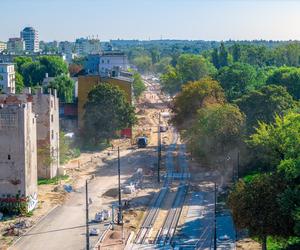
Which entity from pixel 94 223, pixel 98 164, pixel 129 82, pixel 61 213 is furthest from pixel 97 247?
pixel 129 82

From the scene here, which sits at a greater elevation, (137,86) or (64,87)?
(64,87)

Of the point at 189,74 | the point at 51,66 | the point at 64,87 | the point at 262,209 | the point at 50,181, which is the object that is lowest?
the point at 50,181

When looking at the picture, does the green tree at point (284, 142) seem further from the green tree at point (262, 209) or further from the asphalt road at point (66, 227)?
the asphalt road at point (66, 227)

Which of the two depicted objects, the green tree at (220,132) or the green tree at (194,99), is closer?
the green tree at (220,132)

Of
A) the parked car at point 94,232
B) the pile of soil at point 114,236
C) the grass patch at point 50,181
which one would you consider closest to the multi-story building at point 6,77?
the grass patch at point 50,181

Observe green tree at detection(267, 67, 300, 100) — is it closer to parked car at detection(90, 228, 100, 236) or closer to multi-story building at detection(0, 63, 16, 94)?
parked car at detection(90, 228, 100, 236)

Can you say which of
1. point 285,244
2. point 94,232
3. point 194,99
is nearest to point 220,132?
point 194,99

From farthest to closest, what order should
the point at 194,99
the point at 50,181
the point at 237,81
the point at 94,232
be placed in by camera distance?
the point at 237,81, the point at 194,99, the point at 50,181, the point at 94,232

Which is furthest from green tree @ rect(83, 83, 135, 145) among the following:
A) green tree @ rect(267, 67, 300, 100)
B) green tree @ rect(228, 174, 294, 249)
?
green tree @ rect(228, 174, 294, 249)

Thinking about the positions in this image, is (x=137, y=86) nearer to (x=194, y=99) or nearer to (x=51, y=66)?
(x=51, y=66)
